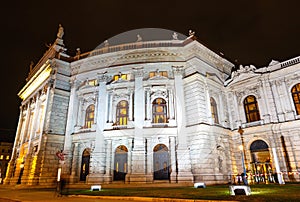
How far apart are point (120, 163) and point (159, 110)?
7396mm

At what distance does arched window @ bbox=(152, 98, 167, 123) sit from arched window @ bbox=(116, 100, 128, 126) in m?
3.40

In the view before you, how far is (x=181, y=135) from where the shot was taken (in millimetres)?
22641

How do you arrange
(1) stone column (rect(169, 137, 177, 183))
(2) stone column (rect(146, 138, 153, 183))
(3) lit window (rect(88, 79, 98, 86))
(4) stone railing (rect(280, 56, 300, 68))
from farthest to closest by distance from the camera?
1. (3) lit window (rect(88, 79, 98, 86))
2. (4) stone railing (rect(280, 56, 300, 68))
3. (2) stone column (rect(146, 138, 153, 183))
4. (1) stone column (rect(169, 137, 177, 183))

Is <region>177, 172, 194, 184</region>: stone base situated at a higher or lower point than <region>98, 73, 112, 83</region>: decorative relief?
lower

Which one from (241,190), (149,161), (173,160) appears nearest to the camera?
(241,190)

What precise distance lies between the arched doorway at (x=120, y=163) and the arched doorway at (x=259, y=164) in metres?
13.8

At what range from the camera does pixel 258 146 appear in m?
23.8

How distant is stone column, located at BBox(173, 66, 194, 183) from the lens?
20875mm

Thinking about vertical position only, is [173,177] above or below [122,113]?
below

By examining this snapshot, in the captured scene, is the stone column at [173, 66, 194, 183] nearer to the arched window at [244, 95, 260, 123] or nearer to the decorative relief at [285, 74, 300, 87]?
the arched window at [244, 95, 260, 123]

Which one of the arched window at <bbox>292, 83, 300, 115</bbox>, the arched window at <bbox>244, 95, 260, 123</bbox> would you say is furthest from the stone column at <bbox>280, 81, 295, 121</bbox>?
the arched window at <bbox>244, 95, 260, 123</bbox>

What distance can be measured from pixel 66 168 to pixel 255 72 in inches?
987

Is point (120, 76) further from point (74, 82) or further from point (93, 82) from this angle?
point (74, 82)

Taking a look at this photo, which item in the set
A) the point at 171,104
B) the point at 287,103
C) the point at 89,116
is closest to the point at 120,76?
the point at 89,116
